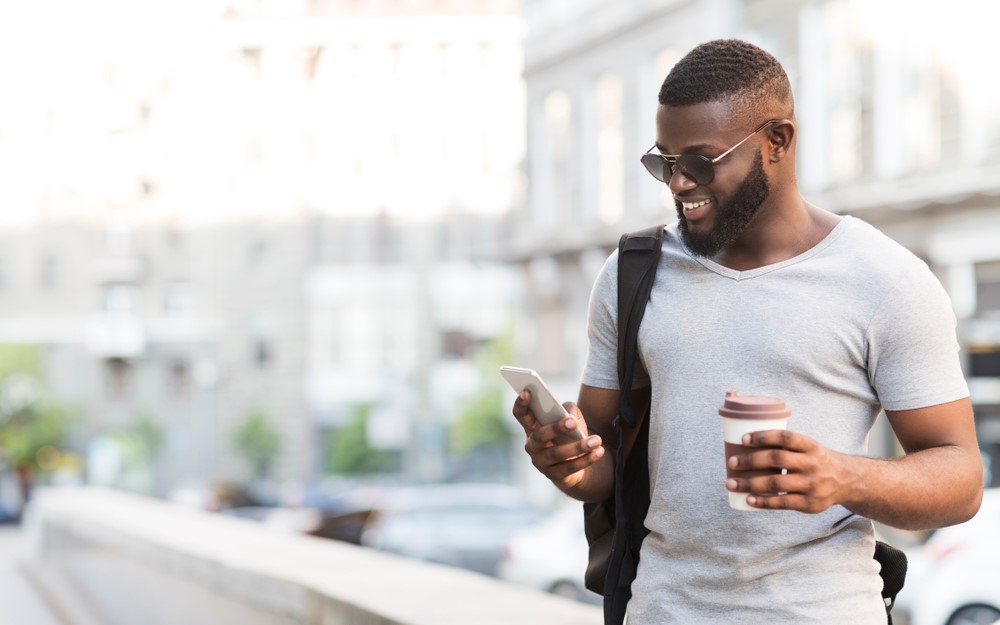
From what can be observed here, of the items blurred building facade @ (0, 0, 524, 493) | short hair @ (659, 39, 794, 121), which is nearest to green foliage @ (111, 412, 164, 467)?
blurred building facade @ (0, 0, 524, 493)

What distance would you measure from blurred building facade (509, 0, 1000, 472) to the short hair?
17345 mm

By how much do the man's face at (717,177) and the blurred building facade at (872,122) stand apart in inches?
686

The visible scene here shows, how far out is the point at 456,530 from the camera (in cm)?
2014

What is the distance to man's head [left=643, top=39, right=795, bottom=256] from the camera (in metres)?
2.61

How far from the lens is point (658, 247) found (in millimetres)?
2795

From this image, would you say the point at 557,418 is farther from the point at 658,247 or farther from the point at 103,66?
the point at 103,66

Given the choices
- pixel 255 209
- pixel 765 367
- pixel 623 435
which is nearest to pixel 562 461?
pixel 623 435

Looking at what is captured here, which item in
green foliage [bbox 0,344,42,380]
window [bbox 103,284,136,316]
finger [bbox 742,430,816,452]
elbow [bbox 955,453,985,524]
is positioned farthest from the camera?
window [bbox 103,284,136,316]

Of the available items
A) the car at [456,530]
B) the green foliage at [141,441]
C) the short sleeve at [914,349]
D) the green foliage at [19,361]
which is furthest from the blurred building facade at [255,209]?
the short sleeve at [914,349]

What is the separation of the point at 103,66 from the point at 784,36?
47.9 meters

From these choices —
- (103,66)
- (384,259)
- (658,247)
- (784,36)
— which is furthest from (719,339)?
(103,66)

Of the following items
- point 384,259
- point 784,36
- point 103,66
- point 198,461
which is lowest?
point 198,461

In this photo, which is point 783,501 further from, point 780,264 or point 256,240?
point 256,240

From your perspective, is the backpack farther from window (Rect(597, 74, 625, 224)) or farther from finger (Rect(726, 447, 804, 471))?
window (Rect(597, 74, 625, 224))
